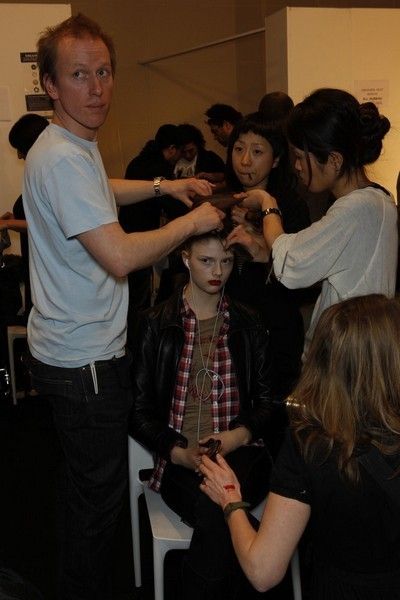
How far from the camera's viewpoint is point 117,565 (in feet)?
8.16

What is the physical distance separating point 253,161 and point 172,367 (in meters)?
0.72

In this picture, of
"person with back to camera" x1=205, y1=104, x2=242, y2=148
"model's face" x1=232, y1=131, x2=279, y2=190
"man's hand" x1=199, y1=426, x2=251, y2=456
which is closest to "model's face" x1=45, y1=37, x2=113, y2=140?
"model's face" x1=232, y1=131, x2=279, y2=190

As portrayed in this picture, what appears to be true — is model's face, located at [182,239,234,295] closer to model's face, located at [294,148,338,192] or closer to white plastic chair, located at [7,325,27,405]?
model's face, located at [294,148,338,192]

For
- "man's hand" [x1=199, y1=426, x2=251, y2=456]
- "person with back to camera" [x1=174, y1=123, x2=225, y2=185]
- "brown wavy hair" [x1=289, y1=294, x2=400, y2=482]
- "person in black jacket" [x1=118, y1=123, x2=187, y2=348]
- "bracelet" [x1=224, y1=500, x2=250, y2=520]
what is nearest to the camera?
"brown wavy hair" [x1=289, y1=294, x2=400, y2=482]

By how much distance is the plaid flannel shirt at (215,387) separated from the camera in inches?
81.1

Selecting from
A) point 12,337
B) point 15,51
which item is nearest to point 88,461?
point 12,337

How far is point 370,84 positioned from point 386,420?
3.13 m

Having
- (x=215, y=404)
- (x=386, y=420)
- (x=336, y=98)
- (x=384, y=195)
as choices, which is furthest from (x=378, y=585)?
(x=336, y=98)

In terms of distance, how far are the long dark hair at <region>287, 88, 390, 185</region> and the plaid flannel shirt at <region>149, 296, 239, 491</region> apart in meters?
0.55

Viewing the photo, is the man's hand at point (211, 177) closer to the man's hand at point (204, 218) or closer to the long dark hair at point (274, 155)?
the long dark hair at point (274, 155)

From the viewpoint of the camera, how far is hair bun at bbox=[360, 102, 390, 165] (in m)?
1.88

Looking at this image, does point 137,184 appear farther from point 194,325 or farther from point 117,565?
point 117,565

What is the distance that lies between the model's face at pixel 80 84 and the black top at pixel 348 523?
85cm

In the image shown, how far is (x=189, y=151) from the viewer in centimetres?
455
